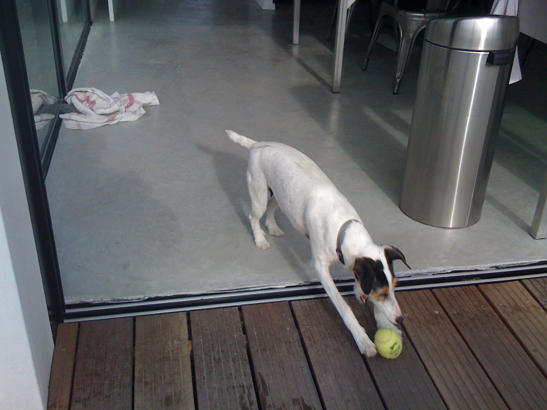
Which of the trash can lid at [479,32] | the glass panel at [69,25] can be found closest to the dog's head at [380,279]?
the trash can lid at [479,32]

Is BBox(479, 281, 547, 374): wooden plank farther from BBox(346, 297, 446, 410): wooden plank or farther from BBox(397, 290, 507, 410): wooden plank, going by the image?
BBox(346, 297, 446, 410): wooden plank

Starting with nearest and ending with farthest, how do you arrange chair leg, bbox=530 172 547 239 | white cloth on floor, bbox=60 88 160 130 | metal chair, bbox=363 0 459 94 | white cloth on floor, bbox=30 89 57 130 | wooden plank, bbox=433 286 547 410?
wooden plank, bbox=433 286 547 410 → chair leg, bbox=530 172 547 239 → white cloth on floor, bbox=30 89 57 130 → white cloth on floor, bbox=60 88 160 130 → metal chair, bbox=363 0 459 94

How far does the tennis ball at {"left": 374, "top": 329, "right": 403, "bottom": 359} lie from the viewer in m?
2.00

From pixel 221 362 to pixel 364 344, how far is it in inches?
19.5

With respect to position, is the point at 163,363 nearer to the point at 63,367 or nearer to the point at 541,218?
the point at 63,367

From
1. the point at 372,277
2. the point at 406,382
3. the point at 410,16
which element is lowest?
the point at 406,382

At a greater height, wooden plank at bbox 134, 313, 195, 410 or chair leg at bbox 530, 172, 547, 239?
chair leg at bbox 530, 172, 547, 239

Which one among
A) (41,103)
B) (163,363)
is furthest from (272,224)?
(41,103)

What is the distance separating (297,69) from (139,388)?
3456mm

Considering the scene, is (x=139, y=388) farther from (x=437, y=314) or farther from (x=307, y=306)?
(x=437, y=314)

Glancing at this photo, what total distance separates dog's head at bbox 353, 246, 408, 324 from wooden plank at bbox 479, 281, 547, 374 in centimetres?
55

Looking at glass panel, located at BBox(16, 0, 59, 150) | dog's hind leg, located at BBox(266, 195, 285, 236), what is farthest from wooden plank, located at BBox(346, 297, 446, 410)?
glass panel, located at BBox(16, 0, 59, 150)

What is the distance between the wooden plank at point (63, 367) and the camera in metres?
1.83

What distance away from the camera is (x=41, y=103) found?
10.5 ft
